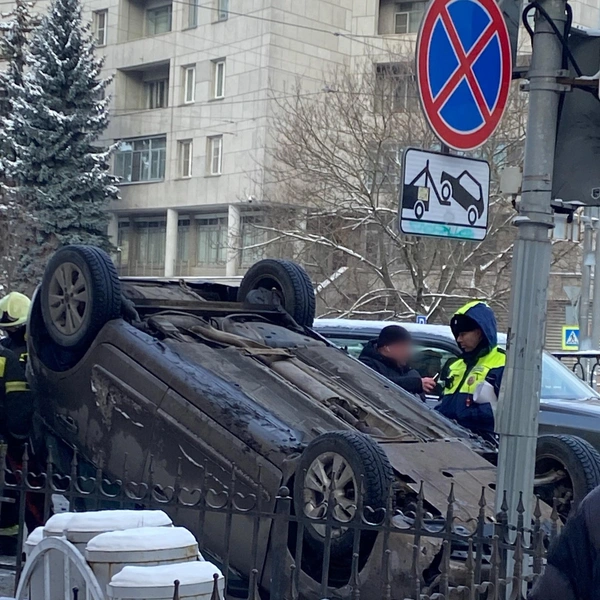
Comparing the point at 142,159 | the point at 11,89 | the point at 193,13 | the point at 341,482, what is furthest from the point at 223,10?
the point at 341,482

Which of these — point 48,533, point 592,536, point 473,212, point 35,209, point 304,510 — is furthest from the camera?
point 35,209

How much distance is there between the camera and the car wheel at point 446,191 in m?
4.34

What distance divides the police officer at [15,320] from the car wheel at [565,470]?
3.70 meters

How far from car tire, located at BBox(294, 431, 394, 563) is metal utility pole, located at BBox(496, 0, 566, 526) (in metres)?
1.07

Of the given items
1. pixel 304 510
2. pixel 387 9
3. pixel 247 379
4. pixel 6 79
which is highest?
pixel 387 9

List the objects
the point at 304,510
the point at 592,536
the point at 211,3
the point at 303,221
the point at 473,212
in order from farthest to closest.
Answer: the point at 211,3 < the point at 303,221 < the point at 304,510 < the point at 473,212 < the point at 592,536

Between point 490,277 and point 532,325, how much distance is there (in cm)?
2215

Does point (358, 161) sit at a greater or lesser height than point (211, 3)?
lesser

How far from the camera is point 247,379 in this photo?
641 cm

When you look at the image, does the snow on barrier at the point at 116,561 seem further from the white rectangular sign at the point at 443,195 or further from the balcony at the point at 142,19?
the balcony at the point at 142,19

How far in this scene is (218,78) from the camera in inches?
1491

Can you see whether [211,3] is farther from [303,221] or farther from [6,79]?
[303,221]

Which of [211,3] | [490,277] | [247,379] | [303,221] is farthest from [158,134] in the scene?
[247,379]

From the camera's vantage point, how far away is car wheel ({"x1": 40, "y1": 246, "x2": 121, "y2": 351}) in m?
6.58
